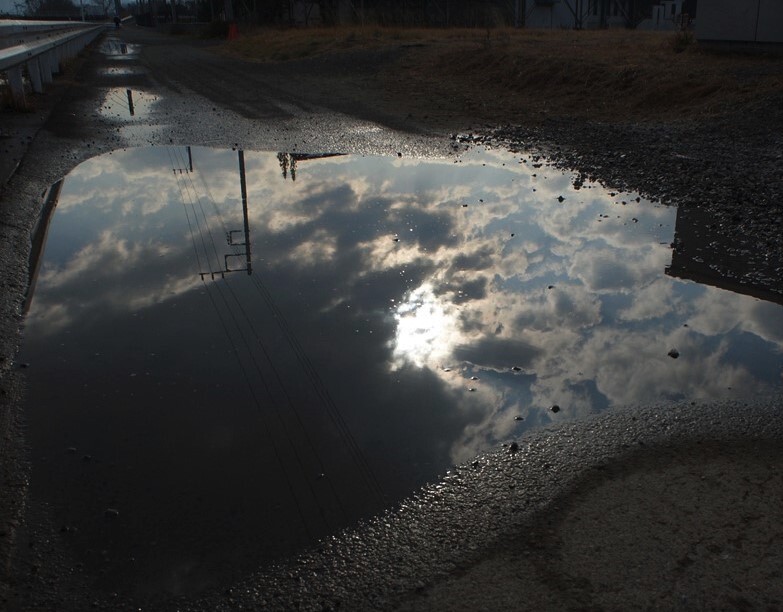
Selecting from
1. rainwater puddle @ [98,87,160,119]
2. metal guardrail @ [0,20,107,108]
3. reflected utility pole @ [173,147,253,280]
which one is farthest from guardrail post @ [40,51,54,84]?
reflected utility pole @ [173,147,253,280]

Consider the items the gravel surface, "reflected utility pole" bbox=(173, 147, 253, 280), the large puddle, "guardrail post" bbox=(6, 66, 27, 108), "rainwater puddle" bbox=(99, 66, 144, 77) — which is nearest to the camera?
the gravel surface

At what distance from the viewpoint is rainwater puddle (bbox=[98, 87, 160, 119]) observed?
14789 millimetres

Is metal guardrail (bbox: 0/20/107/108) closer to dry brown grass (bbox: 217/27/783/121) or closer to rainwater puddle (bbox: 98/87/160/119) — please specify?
rainwater puddle (bbox: 98/87/160/119)

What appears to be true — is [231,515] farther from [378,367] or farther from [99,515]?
[378,367]

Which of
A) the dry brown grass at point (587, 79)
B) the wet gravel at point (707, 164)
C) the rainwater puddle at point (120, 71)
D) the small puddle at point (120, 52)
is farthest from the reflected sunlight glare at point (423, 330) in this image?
the small puddle at point (120, 52)

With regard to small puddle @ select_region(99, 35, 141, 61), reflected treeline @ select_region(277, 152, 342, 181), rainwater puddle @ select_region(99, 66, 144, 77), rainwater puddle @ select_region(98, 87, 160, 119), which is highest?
small puddle @ select_region(99, 35, 141, 61)

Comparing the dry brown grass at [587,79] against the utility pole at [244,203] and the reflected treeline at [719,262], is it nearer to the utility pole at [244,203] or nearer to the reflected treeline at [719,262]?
the utility pole at [244,203]

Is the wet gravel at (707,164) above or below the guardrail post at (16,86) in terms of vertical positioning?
below

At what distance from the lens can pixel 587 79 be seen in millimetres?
15906

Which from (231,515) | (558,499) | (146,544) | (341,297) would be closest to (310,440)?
(231,515)

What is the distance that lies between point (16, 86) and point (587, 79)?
11483 mm

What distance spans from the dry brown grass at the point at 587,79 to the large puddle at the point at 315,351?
20.8 feet

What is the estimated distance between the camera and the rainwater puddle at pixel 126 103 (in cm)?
1479

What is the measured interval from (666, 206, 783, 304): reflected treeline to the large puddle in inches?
4.8
